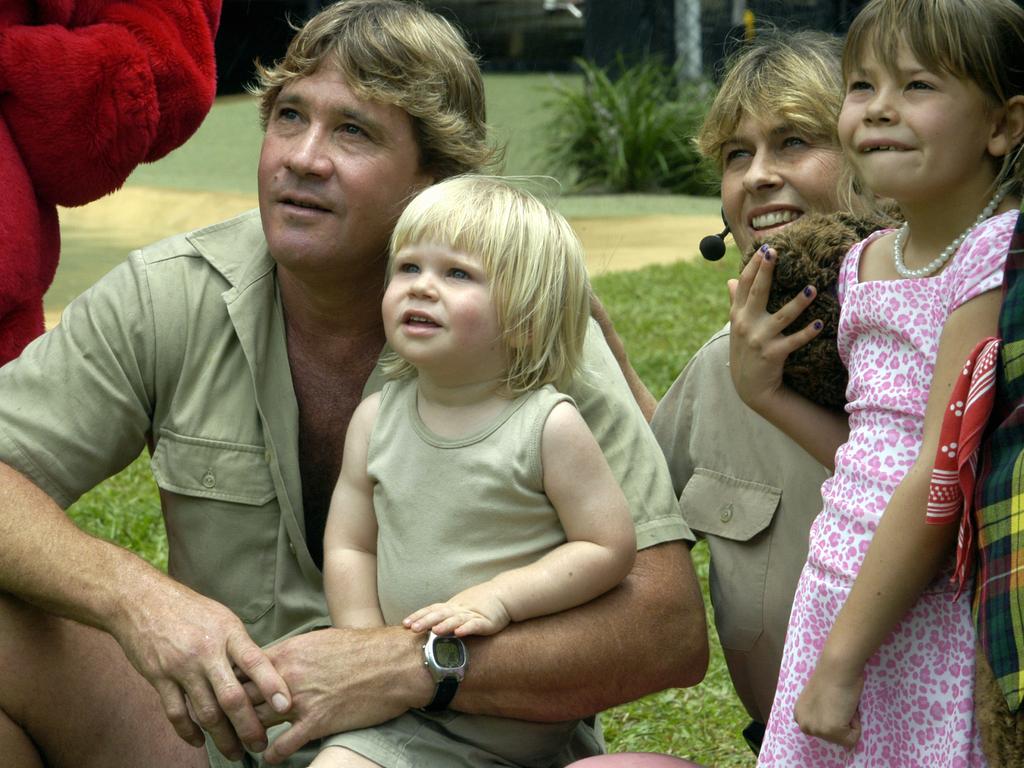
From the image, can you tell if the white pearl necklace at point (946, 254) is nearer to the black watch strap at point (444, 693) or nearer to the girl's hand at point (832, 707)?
the girl's hand at point (832, 707)

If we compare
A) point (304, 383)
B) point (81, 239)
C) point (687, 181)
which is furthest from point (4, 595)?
point (687, 181)

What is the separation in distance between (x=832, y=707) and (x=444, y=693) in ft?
2.11

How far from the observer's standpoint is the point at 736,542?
266cm

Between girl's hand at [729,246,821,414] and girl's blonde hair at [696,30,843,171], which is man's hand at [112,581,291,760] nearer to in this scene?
girl's hand at [729,246,821,414]

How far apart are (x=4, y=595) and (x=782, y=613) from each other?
1.32 m

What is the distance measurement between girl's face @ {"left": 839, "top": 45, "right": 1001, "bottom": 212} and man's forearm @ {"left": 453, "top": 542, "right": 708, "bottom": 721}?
0.79 meters

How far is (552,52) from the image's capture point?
17.2 meters

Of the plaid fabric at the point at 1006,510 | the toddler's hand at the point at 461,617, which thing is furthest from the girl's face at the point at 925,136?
the toddler's hand at the point at 461,617

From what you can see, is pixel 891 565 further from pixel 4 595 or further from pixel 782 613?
pixel 4 595

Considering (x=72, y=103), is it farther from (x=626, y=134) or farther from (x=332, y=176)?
(x=626, y=134)

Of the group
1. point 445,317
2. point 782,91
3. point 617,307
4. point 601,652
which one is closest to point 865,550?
point 601,652

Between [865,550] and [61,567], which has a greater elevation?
[865,550]

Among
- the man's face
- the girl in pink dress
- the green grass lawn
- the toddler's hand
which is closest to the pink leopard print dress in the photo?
the girl in pink dress

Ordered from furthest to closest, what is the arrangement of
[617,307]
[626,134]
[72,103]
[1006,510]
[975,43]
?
[626,134]
[617,307]
[72,103]
[975,43]
[1006,510]
